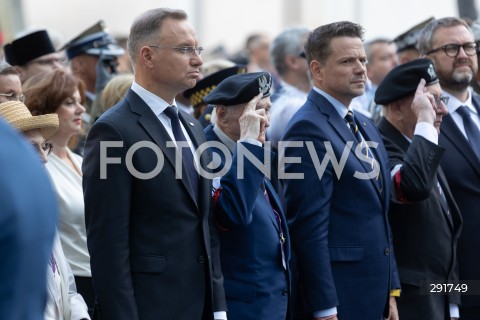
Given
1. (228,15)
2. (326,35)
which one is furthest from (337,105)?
(228,15)

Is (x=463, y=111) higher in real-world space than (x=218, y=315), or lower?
higher

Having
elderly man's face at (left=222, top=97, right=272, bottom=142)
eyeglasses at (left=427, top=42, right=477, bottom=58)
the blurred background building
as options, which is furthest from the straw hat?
the blurred background building

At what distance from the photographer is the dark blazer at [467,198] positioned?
545 cm

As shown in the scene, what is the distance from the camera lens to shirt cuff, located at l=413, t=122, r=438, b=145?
501 centimetres

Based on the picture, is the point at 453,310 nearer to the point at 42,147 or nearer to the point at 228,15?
the point at 42,147

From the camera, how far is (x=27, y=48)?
641 cm

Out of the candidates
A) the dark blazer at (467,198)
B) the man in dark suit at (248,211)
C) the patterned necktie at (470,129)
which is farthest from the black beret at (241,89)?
the patterned necktie at (470,129)

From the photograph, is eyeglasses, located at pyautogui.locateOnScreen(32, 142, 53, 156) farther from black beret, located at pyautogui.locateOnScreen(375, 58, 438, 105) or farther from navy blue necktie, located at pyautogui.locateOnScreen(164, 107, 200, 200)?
black beret, located at pyautogui.locateOnScreen(375, 58, 438, 105)

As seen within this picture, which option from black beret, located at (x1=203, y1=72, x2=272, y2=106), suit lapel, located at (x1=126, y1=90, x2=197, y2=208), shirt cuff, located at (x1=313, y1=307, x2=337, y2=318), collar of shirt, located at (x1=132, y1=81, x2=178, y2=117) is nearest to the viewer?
suit lapel, located at (x1=126, y1=90, x2=197, y2=208)

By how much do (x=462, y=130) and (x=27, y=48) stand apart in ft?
9.77

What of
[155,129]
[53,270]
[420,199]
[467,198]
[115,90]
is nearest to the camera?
[53,270]

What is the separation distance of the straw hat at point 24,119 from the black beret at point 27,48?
7.78ft

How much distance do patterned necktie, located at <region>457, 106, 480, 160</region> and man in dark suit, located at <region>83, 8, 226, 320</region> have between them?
6.89 feet

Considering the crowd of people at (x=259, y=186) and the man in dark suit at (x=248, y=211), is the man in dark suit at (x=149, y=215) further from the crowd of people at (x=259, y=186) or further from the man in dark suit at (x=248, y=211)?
the man in dark suit at (x=248, y=211)
